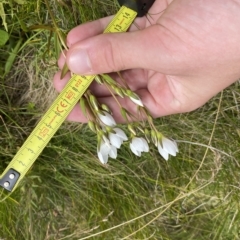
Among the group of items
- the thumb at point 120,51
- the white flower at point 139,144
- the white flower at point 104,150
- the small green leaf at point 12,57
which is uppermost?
the thumb at point 120,51

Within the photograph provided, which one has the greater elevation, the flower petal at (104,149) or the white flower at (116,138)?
the white flower at (116,138)

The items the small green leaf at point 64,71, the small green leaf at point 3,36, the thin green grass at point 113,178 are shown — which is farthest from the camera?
the thin green grass at point 113,178

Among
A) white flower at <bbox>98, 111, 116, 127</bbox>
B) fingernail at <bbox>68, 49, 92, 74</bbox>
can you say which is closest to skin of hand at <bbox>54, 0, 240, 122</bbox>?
fingernail at <bbox>68, 49, 92, 74</bbox>

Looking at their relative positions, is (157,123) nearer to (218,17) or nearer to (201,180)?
(201,180)

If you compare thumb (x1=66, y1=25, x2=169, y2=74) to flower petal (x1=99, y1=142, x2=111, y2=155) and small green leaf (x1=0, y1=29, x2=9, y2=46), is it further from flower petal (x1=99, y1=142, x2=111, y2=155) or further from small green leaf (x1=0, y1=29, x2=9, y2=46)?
small green leaf (x1=0, y1=29, x2=9, y2=46)

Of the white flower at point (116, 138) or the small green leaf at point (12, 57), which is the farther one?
the small green leaf at point (12, 57)

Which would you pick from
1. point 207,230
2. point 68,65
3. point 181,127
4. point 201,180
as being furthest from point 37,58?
point 207,230

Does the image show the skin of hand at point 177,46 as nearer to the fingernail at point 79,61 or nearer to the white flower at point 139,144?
the fingernail at point 79,61

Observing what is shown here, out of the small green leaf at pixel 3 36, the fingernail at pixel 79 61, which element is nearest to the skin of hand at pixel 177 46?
the fingernail at pixel 79 61
